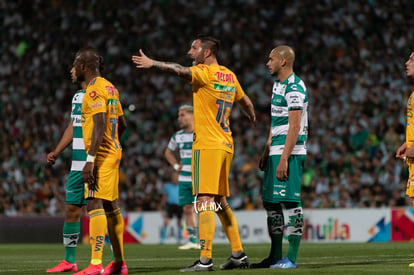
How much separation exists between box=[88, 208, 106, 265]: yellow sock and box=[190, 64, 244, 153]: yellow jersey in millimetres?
1233

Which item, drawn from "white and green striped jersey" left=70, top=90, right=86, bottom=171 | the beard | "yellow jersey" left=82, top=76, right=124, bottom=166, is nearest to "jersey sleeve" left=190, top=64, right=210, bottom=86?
"yellow jersey" left=82, top=76, right=124, bottom=166

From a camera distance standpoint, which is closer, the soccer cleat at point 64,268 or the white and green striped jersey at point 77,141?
the soccer cleat at point 64,268

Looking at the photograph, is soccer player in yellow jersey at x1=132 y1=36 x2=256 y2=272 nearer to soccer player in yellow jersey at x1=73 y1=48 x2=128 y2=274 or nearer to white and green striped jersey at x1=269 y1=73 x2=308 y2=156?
white and green striped jersey at x1=269 y1=73 x2=308 y2=156

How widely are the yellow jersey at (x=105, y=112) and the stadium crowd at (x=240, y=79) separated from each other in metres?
12.5

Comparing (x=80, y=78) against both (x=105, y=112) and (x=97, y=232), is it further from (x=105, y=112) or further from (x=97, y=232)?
(x=97, y=232)

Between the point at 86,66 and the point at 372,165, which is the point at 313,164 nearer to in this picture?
the point at 372,165

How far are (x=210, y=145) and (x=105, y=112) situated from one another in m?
1.15

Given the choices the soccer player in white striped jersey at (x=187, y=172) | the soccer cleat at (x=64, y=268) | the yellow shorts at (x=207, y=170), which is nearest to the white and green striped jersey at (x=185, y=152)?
the soccer player in white striped jersey at (x=187, y=172)

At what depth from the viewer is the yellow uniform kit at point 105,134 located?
334 inches

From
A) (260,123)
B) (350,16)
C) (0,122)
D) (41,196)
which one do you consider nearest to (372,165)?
(260,123)

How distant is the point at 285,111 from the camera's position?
9.30 metres

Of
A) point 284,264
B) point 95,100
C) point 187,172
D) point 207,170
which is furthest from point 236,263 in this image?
point 187,172

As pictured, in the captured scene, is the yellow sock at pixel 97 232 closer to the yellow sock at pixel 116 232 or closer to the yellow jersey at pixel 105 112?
the yellow sock at pixel 116 232

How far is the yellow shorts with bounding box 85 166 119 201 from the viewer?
845 cm
